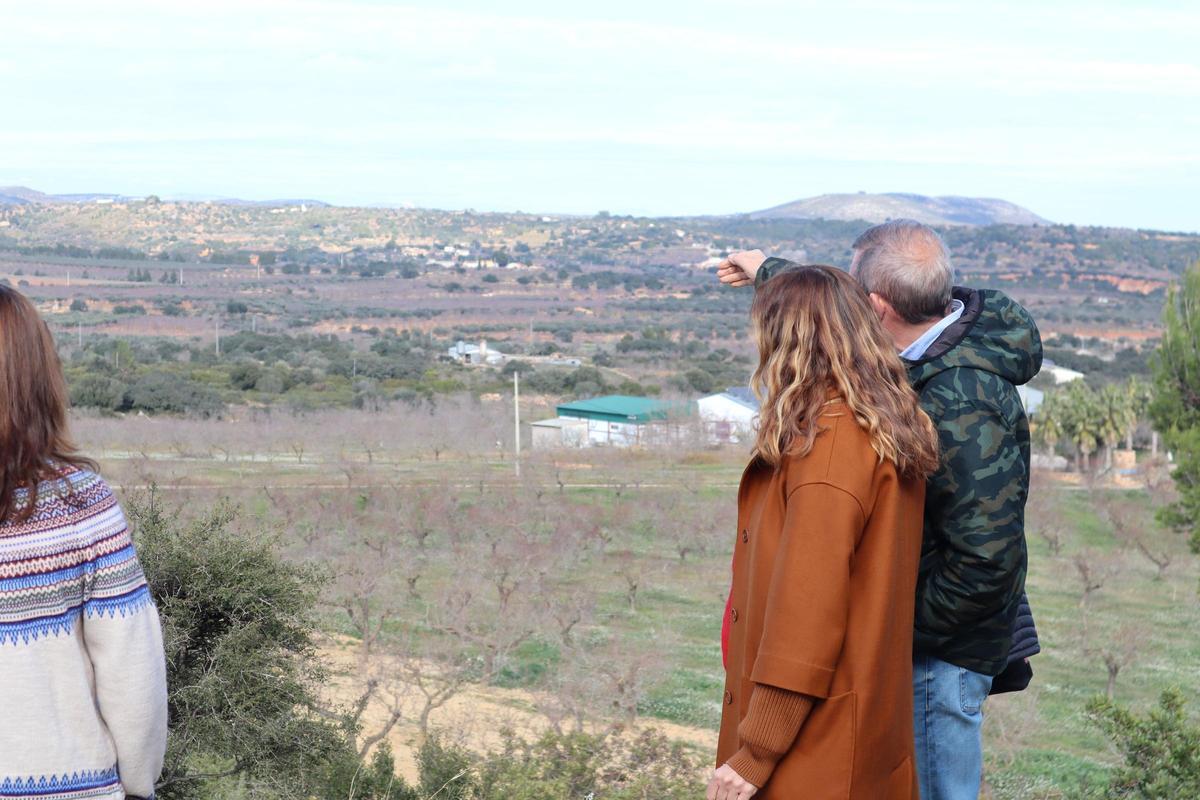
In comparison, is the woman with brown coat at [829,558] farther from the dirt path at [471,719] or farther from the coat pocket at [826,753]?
the dirt path at [471,719]

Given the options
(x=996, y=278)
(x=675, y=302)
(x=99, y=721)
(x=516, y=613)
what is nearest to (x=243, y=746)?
(x=99, y=721)

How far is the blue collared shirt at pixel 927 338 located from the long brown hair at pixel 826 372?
23 cm

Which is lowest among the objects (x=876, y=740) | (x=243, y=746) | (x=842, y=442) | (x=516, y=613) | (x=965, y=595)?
(x=516, y=613)

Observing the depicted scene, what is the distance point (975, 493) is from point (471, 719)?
1317cm

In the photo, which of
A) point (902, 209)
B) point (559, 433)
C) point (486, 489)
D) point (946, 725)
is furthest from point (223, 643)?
point (902, 209)

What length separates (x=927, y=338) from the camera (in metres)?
2.13

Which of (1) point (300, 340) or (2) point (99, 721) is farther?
(1) point (300, 340)

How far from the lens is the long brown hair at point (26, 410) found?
162cm

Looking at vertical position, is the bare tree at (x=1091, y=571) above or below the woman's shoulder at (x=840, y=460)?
below

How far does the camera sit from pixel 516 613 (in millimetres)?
19594

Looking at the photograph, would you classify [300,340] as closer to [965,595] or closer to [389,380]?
[389,380]

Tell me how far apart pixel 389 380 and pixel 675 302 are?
35.2 meters

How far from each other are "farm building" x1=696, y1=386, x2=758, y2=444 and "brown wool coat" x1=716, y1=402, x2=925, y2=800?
3312 centimetres

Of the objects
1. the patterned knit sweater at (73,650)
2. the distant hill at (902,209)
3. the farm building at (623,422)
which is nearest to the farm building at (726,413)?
the farm building at (623,422)
